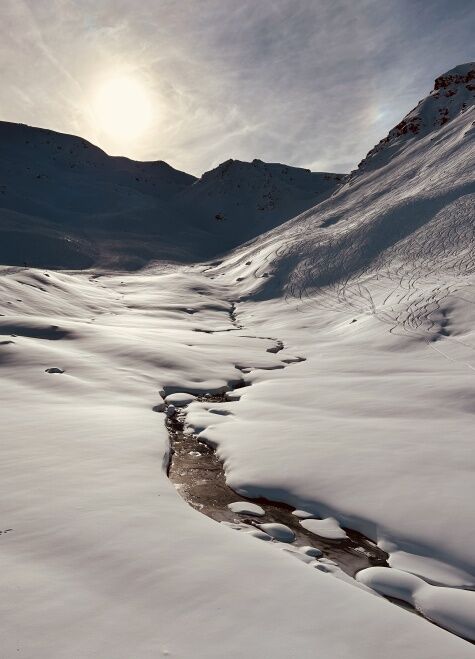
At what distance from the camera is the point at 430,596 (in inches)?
145

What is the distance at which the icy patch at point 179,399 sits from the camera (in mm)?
9148

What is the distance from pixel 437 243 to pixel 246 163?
276ft

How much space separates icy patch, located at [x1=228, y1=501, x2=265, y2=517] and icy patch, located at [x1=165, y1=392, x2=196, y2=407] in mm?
3985

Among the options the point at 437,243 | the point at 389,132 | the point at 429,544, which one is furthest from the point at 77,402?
the point at 389,132

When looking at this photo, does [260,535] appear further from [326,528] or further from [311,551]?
[326,528]

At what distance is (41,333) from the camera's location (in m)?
13.8

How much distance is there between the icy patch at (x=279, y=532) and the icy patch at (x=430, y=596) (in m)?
0.81

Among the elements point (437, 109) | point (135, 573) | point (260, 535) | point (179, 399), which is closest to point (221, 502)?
point (260, 535)

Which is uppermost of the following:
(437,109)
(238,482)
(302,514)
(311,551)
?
(437,109)

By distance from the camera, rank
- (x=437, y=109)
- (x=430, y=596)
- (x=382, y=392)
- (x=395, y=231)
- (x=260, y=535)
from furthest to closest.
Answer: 1. (x=437, y=109)
2. (x=395, y=231)
3. (x=382, y=392)
4. (x=260, y=535)
5. (x=430, y=596)

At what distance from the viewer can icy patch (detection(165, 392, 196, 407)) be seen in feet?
30.0

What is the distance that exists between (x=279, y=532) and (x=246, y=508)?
652 millimetres

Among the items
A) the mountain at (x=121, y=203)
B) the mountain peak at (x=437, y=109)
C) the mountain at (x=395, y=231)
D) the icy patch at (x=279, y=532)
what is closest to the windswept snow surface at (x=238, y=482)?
the icy patch at (x=279, y=532)

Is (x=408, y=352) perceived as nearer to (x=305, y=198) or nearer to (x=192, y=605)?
(x=192, y=605)
